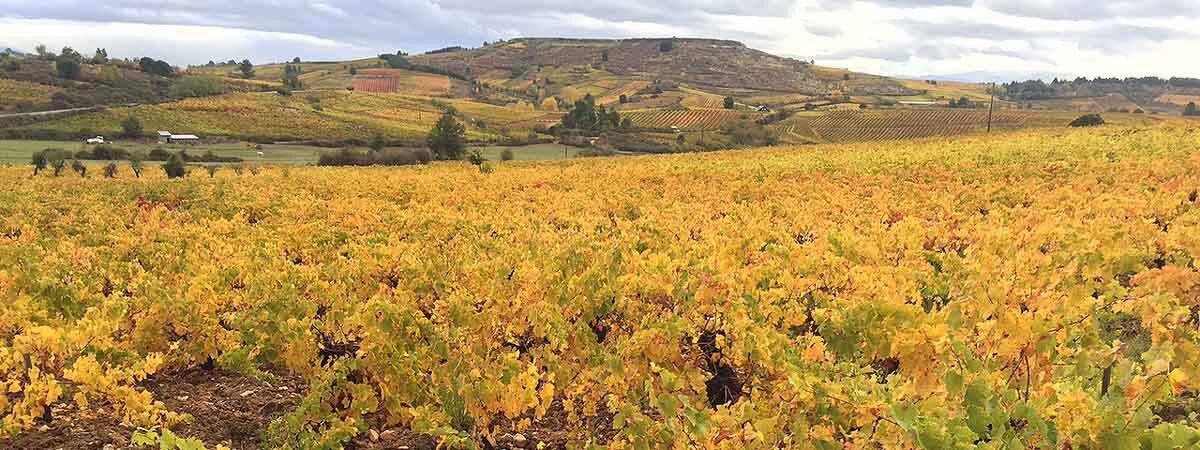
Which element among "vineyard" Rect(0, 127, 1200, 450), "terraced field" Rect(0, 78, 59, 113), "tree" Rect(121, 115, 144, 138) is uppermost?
"terraced field" Rect(0, 78, 59, 113)

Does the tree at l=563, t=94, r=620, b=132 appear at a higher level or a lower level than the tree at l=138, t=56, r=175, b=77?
lower

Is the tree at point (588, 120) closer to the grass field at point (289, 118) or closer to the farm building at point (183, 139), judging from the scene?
the grass field at point (289, 118)

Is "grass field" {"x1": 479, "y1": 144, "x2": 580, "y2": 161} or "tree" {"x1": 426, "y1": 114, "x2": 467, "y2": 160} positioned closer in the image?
"tree" {"x1": 426, "y1": 114, "x2": 467, "y2": 160}

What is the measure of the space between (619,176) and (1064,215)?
67.7 feet

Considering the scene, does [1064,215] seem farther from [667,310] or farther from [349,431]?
[349,431]

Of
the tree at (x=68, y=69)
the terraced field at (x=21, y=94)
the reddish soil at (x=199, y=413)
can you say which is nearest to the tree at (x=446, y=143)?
the reddish soil at (x=199, y=413)

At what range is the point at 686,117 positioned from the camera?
474 ft

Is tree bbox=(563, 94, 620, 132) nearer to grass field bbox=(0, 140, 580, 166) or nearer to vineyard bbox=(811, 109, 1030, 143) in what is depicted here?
grass field bbox=(0, 140, 580, 166)

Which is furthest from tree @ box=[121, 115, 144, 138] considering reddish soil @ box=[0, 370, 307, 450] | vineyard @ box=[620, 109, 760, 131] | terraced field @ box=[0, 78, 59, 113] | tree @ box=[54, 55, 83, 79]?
reddish soil @ box=[0, 370, 307, 450]

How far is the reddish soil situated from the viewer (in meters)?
5.99

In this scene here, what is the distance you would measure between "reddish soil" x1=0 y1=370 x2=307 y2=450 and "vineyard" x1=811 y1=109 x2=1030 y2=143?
4476 inches

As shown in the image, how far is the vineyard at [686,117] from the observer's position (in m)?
135

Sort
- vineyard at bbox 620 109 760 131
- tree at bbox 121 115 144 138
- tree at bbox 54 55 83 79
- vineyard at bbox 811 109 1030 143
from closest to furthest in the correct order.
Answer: tree at bbox 121 115 144 138
vineyard at bbox 811 109 1030 143
tree at bbox 54 55 83 79
vineyard at bbox 620 109 760 131

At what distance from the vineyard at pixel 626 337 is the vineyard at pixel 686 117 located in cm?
12027
